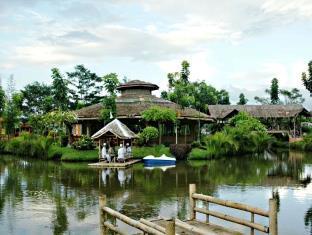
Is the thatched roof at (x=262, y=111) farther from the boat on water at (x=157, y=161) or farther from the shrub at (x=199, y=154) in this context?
the boat on water at (x=157, y=161)

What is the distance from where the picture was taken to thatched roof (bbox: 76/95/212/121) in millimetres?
37562

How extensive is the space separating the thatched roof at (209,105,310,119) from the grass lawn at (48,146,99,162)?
2403cm

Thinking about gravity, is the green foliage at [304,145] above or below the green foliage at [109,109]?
below

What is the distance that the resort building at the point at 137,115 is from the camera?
3784 centimetres

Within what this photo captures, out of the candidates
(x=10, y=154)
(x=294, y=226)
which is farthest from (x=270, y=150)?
(x=294, y=226)

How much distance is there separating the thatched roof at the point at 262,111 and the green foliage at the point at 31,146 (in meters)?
24.2

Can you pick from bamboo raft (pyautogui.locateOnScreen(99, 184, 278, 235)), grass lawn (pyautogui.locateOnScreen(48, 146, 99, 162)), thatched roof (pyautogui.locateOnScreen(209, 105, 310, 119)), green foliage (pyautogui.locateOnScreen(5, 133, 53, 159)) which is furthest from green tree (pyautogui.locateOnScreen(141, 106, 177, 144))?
bamboo raft (pyautogui.locateOnScreen(99, 184, 278, 235))

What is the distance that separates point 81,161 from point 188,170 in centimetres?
940

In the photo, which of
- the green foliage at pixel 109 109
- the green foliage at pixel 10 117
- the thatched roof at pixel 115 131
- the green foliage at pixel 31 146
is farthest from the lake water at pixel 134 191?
the green foliage at pixel 10 117

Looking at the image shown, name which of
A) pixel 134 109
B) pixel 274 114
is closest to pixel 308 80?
pixel 274 114

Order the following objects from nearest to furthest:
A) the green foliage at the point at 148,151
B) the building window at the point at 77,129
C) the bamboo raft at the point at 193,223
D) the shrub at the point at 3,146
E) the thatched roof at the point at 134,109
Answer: the bamboo raft at the point at 193,223 < the green foliage at the point at 148,151 < the thatched roof at the point at 134,109 < the building window at the point at 77,129 < the shrub at the point at 3,146

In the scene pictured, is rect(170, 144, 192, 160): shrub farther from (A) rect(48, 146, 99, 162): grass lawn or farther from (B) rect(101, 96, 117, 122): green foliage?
(A) rect(48, 146, 99, 162): grass lawn

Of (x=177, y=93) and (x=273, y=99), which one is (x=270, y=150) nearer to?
(x=177, y=93)

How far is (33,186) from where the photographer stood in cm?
2039
